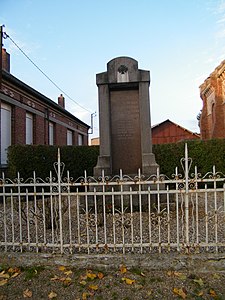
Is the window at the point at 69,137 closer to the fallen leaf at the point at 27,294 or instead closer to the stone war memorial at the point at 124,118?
the stone war memorial at the point at 124,118

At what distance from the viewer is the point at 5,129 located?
39.8 ft

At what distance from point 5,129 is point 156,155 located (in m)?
6.62

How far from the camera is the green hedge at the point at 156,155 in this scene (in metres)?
9.88

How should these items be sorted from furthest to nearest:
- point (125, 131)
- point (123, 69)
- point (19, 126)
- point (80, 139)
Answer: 1. point (80, 139)
2. point (19, 126)
3. point (125, 131)
4. point (123, 69)

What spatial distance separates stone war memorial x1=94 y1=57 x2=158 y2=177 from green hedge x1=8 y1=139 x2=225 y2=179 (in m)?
4.33

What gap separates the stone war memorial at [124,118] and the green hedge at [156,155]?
4327 millimetres

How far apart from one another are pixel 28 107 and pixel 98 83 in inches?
327

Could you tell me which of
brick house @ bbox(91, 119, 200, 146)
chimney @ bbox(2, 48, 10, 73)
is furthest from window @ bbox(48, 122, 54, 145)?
brick house @ bbox(91, 119, 200, 146)

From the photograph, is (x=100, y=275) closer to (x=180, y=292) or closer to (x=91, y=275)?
(x=91, y=275)

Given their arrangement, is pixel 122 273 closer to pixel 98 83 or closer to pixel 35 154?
pixel 98 83

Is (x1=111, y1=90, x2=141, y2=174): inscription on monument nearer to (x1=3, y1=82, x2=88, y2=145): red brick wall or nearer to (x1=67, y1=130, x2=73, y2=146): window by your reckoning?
(x1=3, y1=82, x2=88, y2=145): red brick wall

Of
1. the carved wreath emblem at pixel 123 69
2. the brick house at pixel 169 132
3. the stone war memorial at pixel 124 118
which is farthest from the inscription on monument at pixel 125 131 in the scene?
the brick house at pixel 169 132

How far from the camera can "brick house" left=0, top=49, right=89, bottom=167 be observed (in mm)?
11914

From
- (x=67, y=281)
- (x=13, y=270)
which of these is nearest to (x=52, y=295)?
(x=67, y=281)
